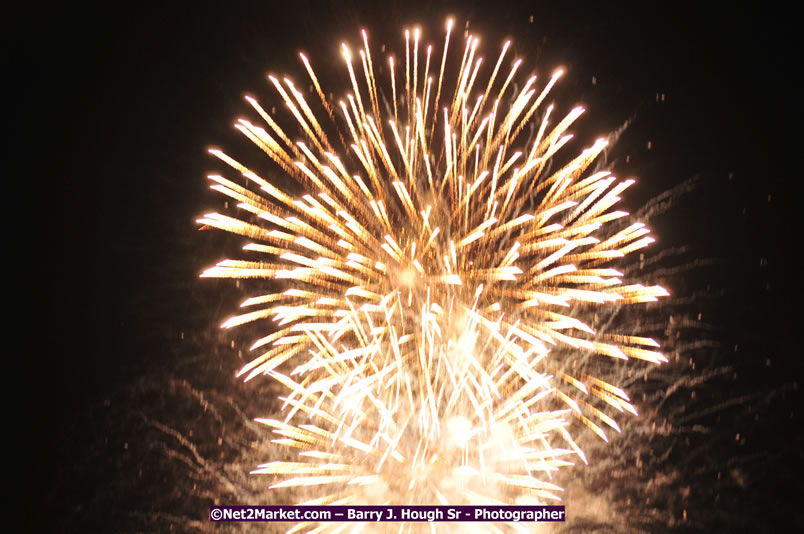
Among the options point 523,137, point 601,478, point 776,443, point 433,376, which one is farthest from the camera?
point 776,443

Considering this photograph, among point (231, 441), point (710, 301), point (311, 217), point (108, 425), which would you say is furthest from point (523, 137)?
point (108, 425)

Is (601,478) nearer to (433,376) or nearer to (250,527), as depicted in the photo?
(433,376)

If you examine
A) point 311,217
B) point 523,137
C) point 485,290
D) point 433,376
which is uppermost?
point 523,137

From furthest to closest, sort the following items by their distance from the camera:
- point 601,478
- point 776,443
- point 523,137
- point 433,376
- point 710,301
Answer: point 776,443
point 710,301
point 601,478
point 523,137
point 433,376

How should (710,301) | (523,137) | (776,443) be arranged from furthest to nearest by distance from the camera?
(776,443) → (710,301) → (523,137)

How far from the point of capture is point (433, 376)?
2.61m

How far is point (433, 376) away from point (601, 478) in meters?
1.92

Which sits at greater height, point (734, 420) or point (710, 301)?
point (710, 301)

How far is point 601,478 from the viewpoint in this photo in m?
3.60

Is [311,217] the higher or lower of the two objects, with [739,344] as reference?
higher

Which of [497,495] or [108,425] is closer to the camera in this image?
[497,495]

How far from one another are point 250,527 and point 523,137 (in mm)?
3480

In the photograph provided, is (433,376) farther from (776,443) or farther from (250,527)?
(776,443)

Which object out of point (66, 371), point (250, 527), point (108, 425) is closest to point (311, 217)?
point (250, 527)
